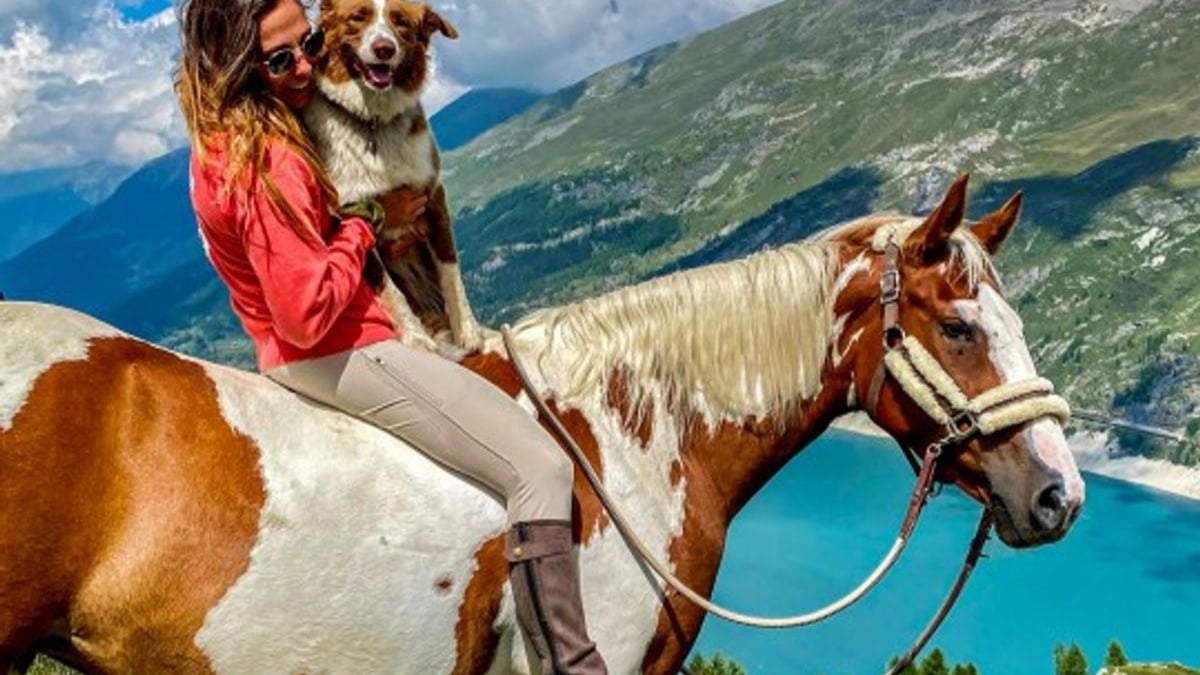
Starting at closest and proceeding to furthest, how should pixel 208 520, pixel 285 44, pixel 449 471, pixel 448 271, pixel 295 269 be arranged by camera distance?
pixel 208 520 < pixel 295 269 < pixel 449 471 < pixel 285 44 < pixel 448 271

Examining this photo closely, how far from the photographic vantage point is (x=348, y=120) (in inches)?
168

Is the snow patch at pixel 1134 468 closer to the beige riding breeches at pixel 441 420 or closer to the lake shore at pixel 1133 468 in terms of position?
the lake shore at pixel 1133 468

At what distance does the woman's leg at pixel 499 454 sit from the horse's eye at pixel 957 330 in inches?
61.1

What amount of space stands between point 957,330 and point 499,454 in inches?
70.5

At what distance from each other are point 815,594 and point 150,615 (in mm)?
90408

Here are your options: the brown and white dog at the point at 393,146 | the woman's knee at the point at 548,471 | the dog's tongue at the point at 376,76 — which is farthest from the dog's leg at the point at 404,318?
the dog's tongue at the point at 376,76

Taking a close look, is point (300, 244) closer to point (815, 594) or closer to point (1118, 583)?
point (815, 594)

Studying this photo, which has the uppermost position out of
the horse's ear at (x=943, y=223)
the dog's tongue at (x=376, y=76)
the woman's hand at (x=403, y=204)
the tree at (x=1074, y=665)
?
the dog's tongue at (x=376, y=76)

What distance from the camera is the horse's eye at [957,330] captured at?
4.17 m

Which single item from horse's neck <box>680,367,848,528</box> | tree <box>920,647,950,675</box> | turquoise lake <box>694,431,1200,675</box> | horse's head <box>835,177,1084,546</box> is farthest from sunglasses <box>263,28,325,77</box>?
turquoise lake <box>694,431,1200,675</box>

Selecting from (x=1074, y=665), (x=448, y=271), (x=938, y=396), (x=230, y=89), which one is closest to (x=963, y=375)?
(x=938, y=396)

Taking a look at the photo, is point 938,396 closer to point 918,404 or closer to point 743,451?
point 918,404

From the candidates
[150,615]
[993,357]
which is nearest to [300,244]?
[150,615]

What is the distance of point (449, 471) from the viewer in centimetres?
378
